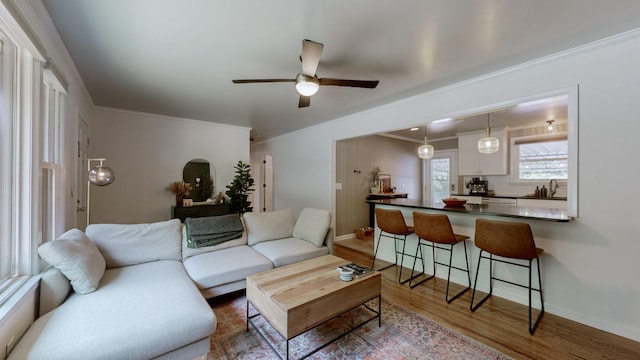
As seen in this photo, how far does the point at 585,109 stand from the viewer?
2.13 metres

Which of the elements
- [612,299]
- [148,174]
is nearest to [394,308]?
[612,299]

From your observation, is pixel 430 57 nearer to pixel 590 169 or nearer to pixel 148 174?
pixel 590 169

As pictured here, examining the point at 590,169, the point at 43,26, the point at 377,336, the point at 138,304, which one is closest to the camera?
the point at 138,304

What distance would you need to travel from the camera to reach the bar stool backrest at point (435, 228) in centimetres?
265

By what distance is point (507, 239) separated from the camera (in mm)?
2213

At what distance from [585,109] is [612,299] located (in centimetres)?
160

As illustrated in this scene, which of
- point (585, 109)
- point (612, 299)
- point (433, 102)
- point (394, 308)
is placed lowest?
point (394, 308)

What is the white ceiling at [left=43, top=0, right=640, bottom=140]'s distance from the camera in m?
1.66

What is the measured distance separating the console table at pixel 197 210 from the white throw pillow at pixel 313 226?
1.91m

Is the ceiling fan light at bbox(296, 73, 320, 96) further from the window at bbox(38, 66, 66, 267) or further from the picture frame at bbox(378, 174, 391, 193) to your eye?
the picture frame at bbox(378, 174, 391, 193)

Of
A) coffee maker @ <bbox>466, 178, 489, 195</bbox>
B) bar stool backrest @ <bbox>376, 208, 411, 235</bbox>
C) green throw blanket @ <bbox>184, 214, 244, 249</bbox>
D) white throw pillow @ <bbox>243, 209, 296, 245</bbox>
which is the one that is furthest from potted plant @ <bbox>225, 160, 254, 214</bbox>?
coffee maker @ <bbox>466, 178, 489, 195</bbox>

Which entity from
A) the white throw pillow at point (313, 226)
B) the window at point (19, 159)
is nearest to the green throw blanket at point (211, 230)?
the white throw pillow at point (313, 226)

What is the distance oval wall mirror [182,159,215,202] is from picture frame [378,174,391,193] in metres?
3.84

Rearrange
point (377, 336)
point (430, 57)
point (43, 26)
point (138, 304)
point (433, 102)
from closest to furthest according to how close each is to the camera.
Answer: point (138, 304) < point (43, 26) < point (377, 336) < point (430, 57) < point (433, 102)
